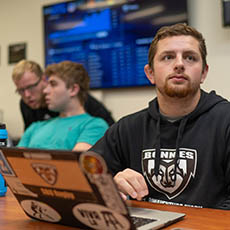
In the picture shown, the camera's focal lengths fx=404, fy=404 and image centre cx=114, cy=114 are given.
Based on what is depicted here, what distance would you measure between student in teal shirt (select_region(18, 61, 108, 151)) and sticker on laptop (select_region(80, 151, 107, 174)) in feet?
6.00

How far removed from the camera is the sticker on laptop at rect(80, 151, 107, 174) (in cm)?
65

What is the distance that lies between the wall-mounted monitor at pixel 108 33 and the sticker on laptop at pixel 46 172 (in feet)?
7.55

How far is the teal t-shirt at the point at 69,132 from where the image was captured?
8.14 ft

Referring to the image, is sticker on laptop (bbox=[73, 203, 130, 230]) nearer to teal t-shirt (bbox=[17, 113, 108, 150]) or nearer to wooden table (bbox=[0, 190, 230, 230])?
wooden table (bbox=[0, 190, 230, 230])

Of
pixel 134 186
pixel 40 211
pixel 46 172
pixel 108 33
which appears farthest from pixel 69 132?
pixel 46 172

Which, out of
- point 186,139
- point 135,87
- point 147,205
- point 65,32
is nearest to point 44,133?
point 135,87

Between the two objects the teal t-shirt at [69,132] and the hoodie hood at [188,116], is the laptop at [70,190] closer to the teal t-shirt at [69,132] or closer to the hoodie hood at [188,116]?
the hoodie hood at [188,116]

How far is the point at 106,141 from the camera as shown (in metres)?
1.57

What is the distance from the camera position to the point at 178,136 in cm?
140

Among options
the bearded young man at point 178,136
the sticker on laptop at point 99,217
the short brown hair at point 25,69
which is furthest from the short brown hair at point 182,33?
the short brown hair at point 25,69

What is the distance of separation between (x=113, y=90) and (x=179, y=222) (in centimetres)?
243

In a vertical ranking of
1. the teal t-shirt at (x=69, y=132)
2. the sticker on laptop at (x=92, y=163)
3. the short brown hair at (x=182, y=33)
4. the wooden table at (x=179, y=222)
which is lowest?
the teal t-shirt at (x=69, y=132)

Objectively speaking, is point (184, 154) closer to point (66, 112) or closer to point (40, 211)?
point (40, 211)

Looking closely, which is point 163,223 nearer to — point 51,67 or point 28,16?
point 51,67
